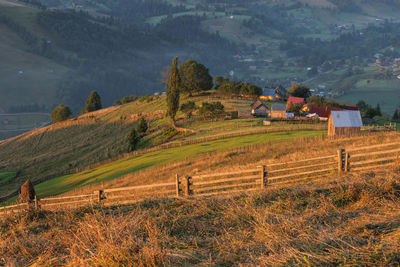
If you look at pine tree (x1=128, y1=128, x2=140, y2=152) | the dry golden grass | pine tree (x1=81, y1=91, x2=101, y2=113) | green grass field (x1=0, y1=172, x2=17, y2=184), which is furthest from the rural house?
pine tree (x1=81, y1=91, x2=101, y2=113)

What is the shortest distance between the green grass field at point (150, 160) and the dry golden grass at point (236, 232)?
2981 centimetres

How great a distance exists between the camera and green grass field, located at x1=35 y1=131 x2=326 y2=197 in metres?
43.1

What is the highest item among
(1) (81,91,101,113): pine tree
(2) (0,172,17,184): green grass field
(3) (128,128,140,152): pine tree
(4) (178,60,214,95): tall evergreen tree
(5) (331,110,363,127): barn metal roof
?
(4) (178,60,214,95): tall evergreen tree

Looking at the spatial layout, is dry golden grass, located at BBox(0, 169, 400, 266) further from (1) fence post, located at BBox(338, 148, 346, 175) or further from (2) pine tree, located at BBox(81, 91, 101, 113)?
(2) pine tree, located at BBox(81, 91, 101, 113)

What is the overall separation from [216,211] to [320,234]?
4.18 meters

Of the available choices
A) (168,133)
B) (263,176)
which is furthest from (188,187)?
(168,133)

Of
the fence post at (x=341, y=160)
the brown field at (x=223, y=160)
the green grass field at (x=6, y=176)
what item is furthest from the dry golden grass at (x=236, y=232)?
the green grass field at (x=6, y=176)

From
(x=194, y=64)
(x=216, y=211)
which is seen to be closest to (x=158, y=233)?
(x=216, y=211)

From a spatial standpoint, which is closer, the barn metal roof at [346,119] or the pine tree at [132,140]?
the barn metal roof at [346,119]

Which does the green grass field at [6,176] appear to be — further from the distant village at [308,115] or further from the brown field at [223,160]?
the distant village at [308,115]

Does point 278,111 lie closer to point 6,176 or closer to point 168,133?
point 168,133

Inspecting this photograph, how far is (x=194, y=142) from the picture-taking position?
52.3 metres

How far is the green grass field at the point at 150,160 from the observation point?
43.1m

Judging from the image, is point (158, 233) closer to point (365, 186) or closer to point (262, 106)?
point (365, 186)
